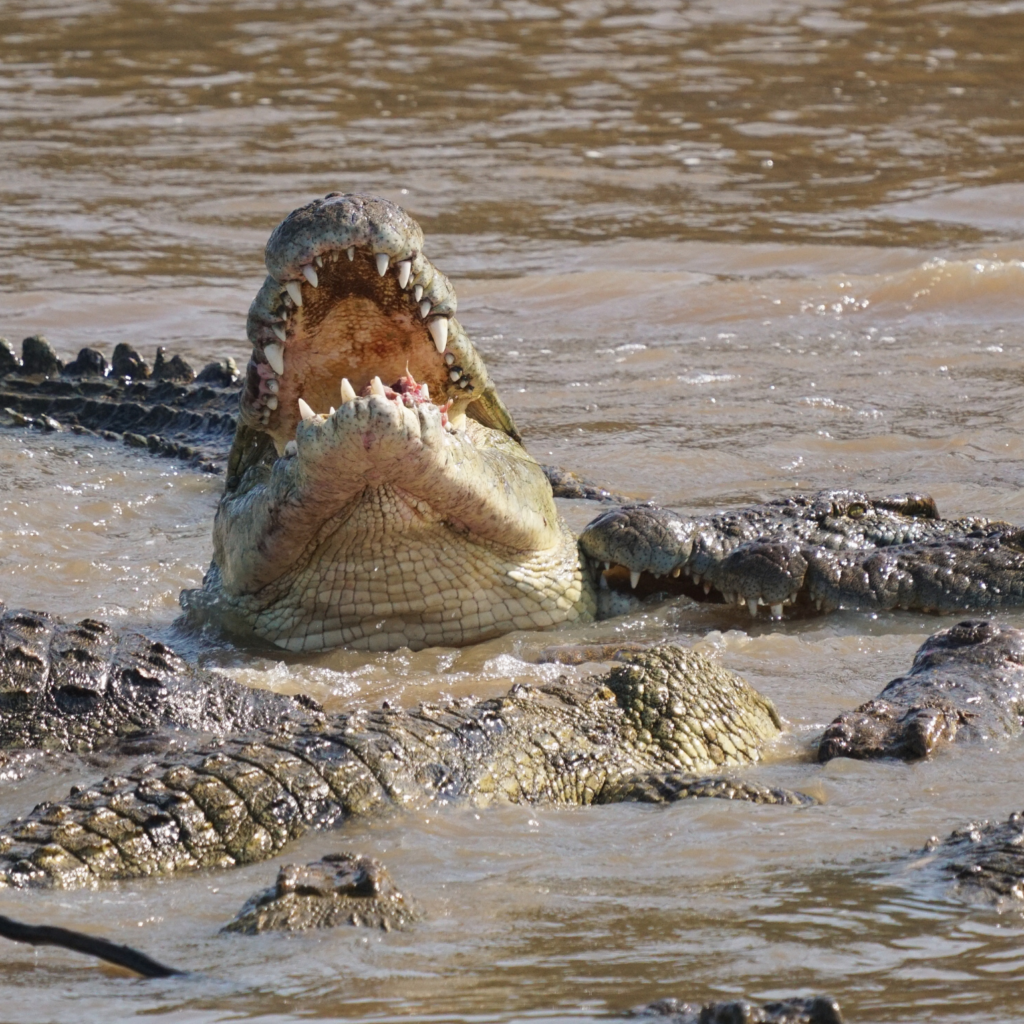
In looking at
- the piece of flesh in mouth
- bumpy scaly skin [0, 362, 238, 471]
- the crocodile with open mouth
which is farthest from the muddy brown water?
the piece of flesh in mouth

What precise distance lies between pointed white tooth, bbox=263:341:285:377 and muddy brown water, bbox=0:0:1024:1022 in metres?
A: 0.89

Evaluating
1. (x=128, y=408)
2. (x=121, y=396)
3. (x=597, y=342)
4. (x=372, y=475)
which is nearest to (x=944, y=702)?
(x=372, y=475)

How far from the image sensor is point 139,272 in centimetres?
1111

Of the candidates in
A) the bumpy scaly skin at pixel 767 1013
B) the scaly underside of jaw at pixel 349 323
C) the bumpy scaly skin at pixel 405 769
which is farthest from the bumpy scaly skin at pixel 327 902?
the scaly underside of jaw at pixel 349 323

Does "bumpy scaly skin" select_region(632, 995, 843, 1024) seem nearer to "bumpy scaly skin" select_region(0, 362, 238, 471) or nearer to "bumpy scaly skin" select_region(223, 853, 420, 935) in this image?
"bumpy scaly skin" select_region(223, 853, 420, 935)

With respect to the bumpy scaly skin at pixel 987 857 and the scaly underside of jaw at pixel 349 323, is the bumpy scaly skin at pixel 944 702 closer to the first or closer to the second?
the bumpy scaly skin at pixel 987 857

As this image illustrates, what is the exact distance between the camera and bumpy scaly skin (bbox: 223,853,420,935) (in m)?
2.80

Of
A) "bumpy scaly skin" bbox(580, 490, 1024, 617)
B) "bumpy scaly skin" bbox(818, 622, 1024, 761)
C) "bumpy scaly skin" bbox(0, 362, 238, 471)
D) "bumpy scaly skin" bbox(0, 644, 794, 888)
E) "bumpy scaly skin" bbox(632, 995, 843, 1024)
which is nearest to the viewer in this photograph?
"bumpy scaly skin" bbox(632, 995, 843, 1024)

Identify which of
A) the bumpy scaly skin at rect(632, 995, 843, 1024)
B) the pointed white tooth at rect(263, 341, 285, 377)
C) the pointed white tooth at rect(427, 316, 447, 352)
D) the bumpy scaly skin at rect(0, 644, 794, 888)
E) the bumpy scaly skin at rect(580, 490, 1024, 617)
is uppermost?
the pointed white tooth at rect(427, 316, 447, 352)

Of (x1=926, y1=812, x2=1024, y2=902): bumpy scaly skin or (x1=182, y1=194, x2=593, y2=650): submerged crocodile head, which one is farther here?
(x1=182, y1=194, x2=593, y2=650): submerged crocodile head

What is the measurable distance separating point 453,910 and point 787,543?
9.76ft

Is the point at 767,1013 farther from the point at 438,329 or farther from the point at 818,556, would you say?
the point at 818,556

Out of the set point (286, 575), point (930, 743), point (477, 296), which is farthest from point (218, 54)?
point (930, 743)

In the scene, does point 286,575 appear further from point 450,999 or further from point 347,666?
point 450,999
